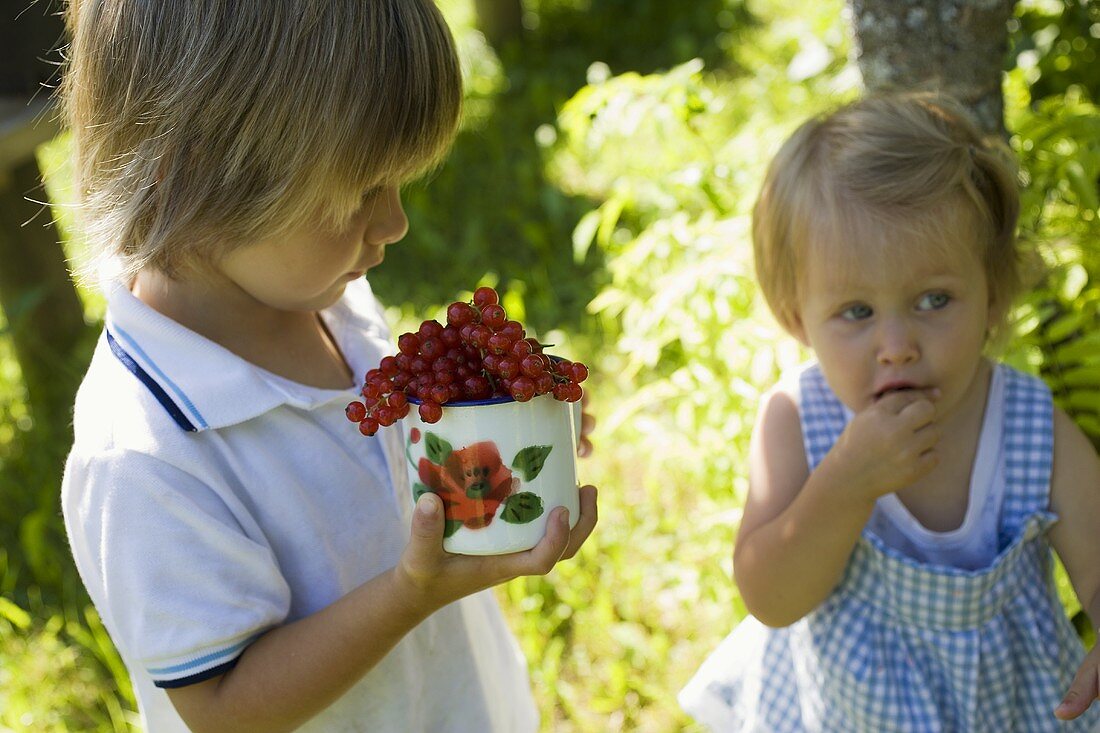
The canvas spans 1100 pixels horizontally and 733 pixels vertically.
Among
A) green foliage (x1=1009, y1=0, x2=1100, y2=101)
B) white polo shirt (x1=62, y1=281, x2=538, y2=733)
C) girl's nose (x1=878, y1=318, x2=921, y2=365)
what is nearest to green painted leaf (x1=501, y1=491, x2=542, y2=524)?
white polo shirt (x1=62, y1=281, x2=538, y2=733)

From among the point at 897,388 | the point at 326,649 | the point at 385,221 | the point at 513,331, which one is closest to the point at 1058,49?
the point at 897,388

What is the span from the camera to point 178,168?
56.7 inches

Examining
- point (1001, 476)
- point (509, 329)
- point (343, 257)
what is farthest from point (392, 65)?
point (1001, 476)

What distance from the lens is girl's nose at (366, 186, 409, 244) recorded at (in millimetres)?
1554

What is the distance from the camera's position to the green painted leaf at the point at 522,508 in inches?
53.4

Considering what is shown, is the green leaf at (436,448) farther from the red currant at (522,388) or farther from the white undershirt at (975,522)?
the white undershirt at (975,522)

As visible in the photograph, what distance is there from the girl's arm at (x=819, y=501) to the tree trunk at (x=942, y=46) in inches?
36.3

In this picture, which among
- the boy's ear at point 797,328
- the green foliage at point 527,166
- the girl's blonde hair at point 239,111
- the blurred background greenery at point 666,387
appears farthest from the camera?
the green foliage at point 527,166

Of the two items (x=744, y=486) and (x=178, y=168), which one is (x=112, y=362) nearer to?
(x=178, y=168)

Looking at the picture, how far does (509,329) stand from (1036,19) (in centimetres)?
230

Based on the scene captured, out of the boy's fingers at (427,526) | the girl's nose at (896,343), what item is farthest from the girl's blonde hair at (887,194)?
the boy's fingers at (427,526)

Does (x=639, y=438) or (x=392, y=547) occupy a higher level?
(x=392, y=547)

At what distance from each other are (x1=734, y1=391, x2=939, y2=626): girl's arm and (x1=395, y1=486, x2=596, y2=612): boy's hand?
445 mm

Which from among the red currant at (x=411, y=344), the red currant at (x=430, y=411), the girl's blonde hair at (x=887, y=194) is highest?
the girl's blonde hair at (x=887, y=194)
